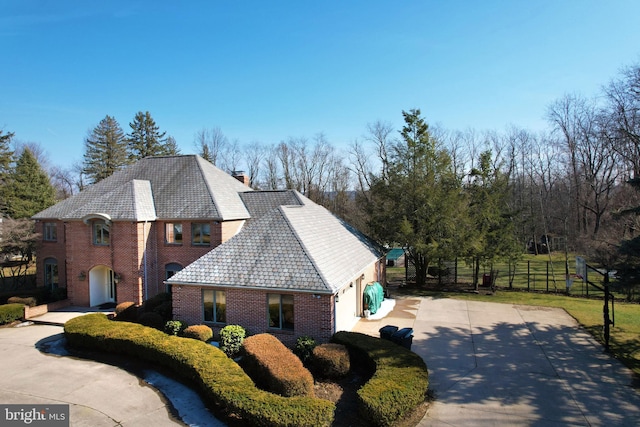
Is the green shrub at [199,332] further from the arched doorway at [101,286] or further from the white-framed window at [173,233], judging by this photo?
the arched doorway at [101,286]

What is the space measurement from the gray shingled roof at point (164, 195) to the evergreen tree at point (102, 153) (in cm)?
2953

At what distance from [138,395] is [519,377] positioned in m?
11.2

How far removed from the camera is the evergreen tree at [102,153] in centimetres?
5081

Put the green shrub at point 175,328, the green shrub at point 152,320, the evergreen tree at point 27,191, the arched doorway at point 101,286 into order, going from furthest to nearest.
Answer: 1. the evergreen tree at point 27,191
2. the arched doorway at point 101,286
3. the green shrub at point 152,320
4. the green shrub at point 175,328

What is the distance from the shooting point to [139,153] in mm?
54312

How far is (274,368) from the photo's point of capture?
10.2m

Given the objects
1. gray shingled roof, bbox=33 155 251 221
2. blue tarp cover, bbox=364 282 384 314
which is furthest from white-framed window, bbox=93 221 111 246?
blue tarp cover, bbox=364 282 384 314

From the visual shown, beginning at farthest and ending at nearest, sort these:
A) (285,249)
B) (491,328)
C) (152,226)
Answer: (152,226) → (491,328) → (285,249)

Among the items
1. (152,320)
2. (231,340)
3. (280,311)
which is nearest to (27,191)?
(152,320)

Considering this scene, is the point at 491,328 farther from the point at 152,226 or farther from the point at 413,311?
the point at 152,226

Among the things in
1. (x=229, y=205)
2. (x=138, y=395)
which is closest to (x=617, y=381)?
(x=138, y=395)

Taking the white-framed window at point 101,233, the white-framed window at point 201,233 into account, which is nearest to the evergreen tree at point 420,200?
the white-framed window at point 201,233

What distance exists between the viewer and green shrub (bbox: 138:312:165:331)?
16059mm

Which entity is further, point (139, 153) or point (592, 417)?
point (139, 153)
